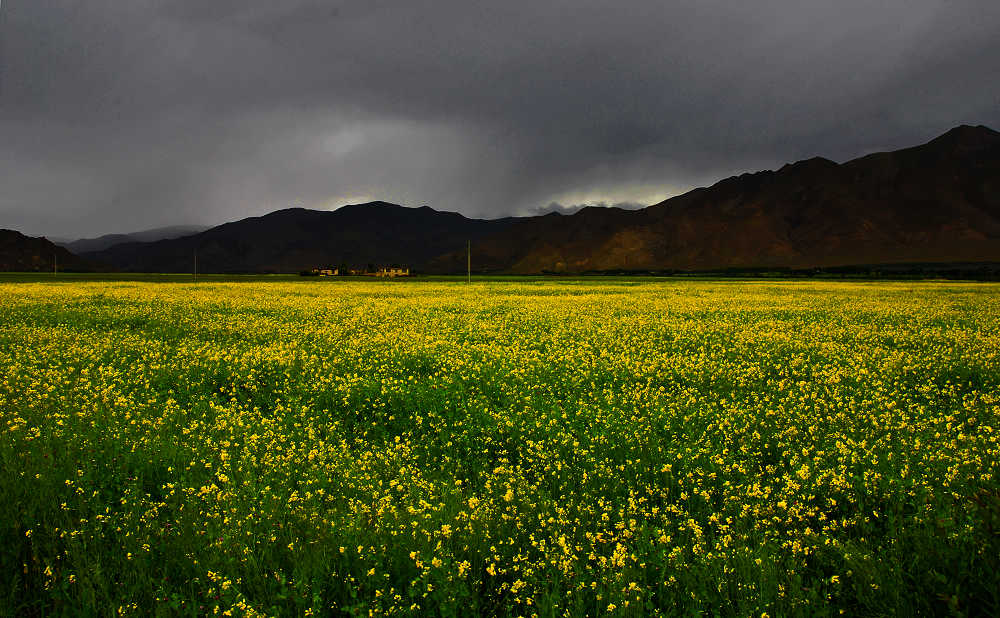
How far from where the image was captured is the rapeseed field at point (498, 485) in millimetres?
3889

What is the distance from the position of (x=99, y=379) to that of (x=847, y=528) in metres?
12.6

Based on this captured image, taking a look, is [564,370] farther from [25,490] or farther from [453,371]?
[25,490]

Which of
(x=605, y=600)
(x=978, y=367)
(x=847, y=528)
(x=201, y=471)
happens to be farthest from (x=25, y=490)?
(x=978, y=367)

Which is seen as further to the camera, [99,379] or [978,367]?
[978,367]

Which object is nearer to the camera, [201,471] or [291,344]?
[201,471]

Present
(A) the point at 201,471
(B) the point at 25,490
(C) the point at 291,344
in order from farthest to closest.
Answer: (C) the point at 291,344, (A) the point at 201,471, (B) the point at 25,490

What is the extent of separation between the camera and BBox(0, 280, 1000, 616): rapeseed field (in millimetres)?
3889

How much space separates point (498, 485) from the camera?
5859 millimetres

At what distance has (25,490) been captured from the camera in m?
5.29

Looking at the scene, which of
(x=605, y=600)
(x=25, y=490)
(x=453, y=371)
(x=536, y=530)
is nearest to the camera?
(x=605, y=600)

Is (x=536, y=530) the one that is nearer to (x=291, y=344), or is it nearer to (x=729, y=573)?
(x=729, y=573)

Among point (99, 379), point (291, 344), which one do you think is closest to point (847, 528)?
point (99, 379)

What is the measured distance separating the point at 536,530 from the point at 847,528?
312 centimetres

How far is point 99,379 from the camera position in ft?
32.6
